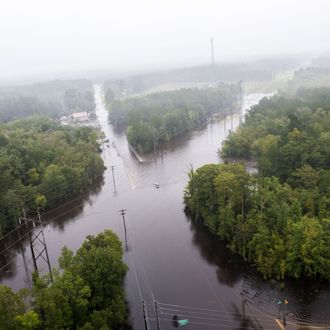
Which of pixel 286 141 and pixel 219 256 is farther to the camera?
pixel 286 141

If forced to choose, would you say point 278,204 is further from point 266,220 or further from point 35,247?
point 35,247

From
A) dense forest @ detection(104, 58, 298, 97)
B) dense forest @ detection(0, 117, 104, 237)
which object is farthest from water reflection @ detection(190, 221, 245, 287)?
dense forest @ detection(104, 58, 298, 97)

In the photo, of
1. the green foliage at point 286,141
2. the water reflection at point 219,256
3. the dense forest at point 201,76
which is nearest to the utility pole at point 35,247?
the water reflection at point 219,256

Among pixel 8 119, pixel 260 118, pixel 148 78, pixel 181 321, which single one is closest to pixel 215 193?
pixel 181 321

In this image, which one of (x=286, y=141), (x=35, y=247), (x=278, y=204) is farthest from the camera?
(x=286, y=141)

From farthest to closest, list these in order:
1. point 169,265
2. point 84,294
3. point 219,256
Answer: point 219,256 → point 169,265 → point 84,294

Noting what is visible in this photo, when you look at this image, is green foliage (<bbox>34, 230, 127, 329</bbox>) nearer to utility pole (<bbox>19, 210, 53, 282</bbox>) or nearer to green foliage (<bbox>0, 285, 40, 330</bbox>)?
green foliage (<bbox>0, 285, 40, 330</bbox>)

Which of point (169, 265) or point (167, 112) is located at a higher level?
point (167, 112)

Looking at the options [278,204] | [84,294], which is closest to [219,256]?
[278,204]
